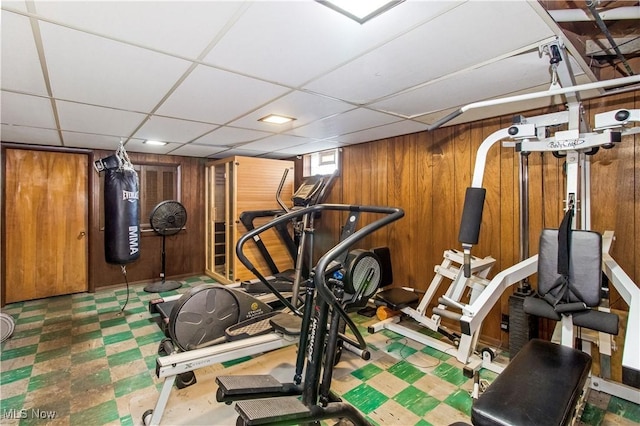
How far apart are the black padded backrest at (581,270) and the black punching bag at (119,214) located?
421cm

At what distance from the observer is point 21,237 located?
14.2 ft

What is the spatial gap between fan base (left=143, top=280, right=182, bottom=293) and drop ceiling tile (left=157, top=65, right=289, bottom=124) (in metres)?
3.05

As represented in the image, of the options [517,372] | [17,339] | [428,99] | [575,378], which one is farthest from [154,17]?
[17,339]

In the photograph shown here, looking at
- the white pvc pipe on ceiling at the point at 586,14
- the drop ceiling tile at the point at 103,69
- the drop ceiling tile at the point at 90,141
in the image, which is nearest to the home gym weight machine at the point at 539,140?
the white pvc pipe on ceiling at the point at 586,14

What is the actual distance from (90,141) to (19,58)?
2.80 meters

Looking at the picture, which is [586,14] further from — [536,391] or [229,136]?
[229,136]

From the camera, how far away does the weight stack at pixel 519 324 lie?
7.99 feet

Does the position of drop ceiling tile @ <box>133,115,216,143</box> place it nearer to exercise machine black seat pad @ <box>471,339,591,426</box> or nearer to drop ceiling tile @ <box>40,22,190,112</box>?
drop ceiling tile @ <box>40,22,190,112</box>

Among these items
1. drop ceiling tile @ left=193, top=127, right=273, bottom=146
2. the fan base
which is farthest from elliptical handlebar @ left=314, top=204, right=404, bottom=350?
the fan base

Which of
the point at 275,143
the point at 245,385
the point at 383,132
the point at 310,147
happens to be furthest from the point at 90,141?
the point at 245,385

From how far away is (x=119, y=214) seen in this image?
146 inches

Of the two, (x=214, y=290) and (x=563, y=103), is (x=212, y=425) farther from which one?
(x=563, y=103)

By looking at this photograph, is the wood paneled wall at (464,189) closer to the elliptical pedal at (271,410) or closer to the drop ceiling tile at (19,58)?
the elliptical pedal at (271,410)

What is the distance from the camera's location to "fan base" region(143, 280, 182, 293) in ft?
15.6
